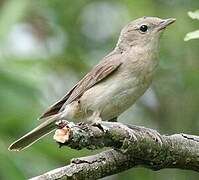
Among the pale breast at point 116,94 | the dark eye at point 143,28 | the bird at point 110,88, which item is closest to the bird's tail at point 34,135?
the bird at point 110,88

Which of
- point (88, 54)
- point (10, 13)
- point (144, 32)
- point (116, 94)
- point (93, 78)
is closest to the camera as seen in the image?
point (116, 94)

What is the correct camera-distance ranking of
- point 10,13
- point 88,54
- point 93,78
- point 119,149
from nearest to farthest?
point 119,149
point 93,78
point 10,13
point 88,54

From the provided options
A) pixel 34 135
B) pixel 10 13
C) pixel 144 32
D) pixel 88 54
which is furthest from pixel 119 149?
pixel 88 54

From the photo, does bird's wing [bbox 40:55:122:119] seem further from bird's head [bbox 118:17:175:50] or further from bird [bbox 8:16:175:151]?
bird's head [bbox 118:17:175:50]

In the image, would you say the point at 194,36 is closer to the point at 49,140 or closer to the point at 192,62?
the point at 49,140

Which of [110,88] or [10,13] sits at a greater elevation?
[10,13]

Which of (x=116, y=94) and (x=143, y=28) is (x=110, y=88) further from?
(x=143, y=28)
